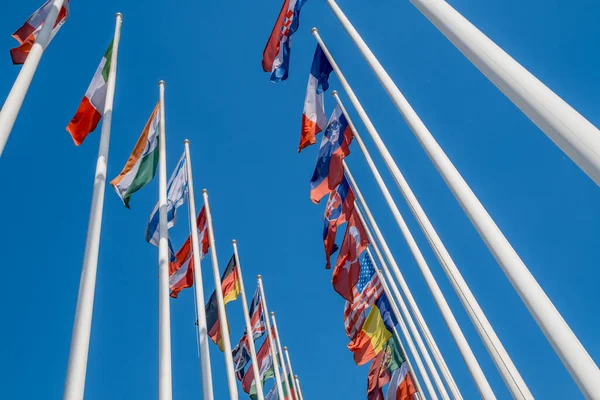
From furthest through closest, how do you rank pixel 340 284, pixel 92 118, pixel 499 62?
pixel 340 284 → pixel 92 118 → pixel 499 62

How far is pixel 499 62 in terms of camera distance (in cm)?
489

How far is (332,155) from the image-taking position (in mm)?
11805

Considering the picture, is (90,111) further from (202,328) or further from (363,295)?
(363,295)

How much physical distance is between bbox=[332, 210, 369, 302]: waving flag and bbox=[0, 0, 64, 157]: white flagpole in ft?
22.8

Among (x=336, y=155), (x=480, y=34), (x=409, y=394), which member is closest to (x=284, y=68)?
(x=336, y=155)

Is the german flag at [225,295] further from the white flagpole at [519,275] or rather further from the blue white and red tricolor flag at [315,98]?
the white flagpole at [519,275]

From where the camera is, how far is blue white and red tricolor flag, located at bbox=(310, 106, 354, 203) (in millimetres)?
11594

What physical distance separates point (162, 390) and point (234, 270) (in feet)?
23.4

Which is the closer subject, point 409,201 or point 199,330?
point 409,201

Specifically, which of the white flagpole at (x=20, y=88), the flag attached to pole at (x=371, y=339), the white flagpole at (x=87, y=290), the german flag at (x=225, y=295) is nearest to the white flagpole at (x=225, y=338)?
the german flag at (x=225, y=295)

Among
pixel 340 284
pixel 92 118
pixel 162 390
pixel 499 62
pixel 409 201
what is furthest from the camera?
pixel 340 284

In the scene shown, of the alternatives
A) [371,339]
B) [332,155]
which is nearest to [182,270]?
[332,155]

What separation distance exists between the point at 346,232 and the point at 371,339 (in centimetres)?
361

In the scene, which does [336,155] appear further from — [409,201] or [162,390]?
[162,390]
